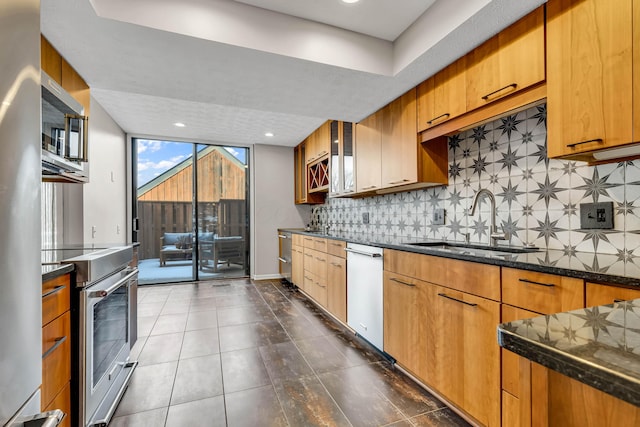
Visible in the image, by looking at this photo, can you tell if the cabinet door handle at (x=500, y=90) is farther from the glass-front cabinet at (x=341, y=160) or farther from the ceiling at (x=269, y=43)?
the glass-front cabinet at (x=341, y=160)

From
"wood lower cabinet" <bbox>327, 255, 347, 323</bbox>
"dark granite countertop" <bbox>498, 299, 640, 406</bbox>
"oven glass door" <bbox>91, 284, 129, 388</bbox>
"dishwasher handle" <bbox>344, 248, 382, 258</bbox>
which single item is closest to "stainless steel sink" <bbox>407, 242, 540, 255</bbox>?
"dishwasher handle" <bbox>344, 248, 382, 258</bbox>

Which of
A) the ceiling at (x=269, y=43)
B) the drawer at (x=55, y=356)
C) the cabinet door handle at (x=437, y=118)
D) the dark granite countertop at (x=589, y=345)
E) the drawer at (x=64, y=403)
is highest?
the ceiling at (x=269, y=43)

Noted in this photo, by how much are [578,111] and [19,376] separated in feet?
6.98

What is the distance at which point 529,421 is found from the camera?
50 centimetres

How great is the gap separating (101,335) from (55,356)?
1.31 ft

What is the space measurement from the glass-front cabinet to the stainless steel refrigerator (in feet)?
9.07

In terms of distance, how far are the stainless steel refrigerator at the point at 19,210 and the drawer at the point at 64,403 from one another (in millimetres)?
606

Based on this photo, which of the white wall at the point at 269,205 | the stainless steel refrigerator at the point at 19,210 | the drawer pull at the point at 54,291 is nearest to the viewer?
the stainless steel refrigerator at the point at 19,210

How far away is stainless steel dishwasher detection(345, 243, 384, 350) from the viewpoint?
2.33 metres

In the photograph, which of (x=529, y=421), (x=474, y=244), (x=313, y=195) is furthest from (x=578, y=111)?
(x=313, y=195)

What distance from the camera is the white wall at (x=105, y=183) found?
312 centimetres

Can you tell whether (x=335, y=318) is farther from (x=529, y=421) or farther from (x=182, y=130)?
(x=182, y=130)

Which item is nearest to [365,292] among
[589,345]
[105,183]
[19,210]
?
[589,345]

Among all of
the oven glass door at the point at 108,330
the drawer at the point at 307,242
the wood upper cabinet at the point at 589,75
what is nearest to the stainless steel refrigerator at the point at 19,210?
the oven glass door at the point at 108,330
